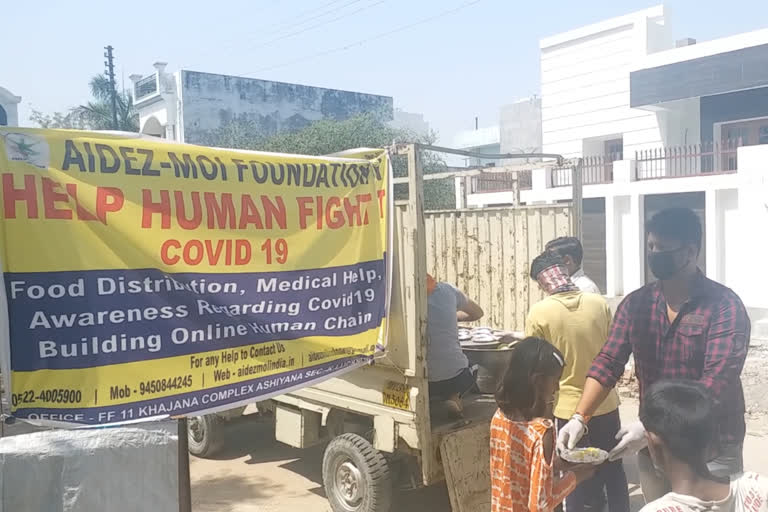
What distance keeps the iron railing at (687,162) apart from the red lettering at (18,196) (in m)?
14.6

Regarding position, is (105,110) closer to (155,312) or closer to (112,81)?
(112,81)

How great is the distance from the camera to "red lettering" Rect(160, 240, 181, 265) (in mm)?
2805

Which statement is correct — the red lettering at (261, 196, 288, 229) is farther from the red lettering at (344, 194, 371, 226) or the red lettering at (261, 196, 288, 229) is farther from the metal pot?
the metal pot

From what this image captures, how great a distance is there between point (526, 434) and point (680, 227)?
3.60 feet

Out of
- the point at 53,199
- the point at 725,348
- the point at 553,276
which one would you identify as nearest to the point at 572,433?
the point at 725,348

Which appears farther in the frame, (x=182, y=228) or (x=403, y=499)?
(x=403, y=499)

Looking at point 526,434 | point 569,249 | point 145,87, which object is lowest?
point 526,434

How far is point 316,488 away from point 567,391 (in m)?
2.53

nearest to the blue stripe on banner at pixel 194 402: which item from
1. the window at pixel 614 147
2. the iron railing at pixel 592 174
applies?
the iron railing at pixel 592 174

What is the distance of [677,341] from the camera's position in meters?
2.76

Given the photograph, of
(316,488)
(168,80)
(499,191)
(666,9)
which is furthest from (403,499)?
(168,80)

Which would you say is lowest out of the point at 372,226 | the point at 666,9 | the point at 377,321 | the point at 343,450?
the point at 343,450

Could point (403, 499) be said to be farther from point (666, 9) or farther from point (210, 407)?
point (666, 9)

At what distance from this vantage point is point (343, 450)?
14.7 feet
